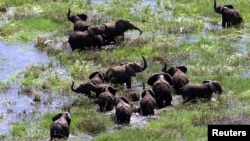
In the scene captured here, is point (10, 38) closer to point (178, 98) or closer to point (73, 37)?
point (73, 37)

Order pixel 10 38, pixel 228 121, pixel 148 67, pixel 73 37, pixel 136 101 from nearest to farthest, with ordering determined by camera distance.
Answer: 1. pixel 228 121
2. pixel 136 101
3. pixel 148 67
4. pixel 73 37
5. pixel 10 38

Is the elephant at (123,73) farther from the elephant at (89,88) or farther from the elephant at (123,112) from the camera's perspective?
the elephant at (123,112)

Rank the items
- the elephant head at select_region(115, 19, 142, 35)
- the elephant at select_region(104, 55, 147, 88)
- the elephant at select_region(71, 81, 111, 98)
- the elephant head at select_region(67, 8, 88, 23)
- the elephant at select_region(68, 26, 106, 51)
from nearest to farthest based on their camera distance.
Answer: the elephant at select_region(71, 81, 111, 98), the elephant at select_region(104, 55, 147, 88), the elephant at select_region(68, 26, 106, 51), the elephant head at select_region(115, 19, 142, 35), the elephant head at select_region(67, 8, 88, 23)

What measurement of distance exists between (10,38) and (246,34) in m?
10.0

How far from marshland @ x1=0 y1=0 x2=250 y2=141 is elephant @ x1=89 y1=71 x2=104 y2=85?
0.65 m

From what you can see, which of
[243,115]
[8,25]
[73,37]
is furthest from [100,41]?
[243,115]

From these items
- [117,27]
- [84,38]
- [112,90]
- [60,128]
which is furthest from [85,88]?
[117,27]

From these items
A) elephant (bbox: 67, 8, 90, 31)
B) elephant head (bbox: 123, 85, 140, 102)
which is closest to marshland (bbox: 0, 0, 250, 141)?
elephant head (bbox: 123, 85, 140, 102)

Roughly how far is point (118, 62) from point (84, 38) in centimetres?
216

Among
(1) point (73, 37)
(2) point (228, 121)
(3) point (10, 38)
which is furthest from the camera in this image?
(3) point (10, 38)

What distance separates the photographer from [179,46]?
3098 cm

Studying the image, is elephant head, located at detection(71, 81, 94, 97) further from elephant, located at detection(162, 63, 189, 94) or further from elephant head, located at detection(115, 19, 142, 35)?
elephant head, located at detection(115, 19, 142, 35)

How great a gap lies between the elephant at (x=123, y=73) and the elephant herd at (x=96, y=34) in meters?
4.14

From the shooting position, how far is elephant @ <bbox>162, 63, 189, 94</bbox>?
25.9 m
